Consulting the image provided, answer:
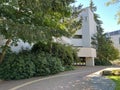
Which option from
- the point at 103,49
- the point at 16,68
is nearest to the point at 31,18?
the point at 16,68

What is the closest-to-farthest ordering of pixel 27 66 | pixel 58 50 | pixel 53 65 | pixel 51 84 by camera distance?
pixel 51 84, pixel 27 66, pixel 53 65, pixel 58 50

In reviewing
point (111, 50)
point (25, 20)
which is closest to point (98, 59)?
point (111, 50)

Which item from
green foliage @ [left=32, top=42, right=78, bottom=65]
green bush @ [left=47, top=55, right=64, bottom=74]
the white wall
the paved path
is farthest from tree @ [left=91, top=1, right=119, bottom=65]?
the paved path

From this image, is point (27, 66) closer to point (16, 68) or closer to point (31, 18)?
point (16, 68)

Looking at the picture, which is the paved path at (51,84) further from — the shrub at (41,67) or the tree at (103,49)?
the tree at (103,49)

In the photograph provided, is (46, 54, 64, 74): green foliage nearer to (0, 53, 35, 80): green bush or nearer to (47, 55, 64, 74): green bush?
(47, 55, 64, 74): green bush

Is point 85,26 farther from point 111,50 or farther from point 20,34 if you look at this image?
point 20,34

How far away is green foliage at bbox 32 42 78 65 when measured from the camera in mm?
23258

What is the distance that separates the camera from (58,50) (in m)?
24.4

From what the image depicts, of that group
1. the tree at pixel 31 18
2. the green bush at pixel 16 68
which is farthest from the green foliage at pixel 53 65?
the tree at pixel 31 18

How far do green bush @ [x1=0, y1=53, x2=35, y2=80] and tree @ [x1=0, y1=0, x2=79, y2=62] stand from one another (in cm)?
83

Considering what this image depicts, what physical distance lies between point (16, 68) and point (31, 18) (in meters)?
4.00

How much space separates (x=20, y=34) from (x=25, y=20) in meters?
2.98

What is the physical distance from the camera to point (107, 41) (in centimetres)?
4378
